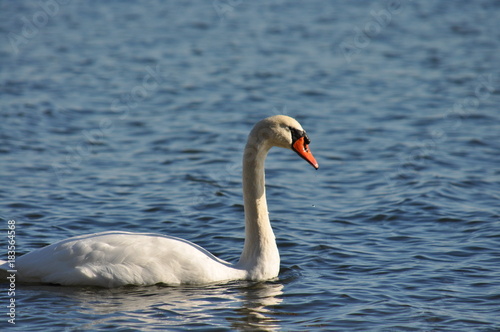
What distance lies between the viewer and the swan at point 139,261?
28.2ft

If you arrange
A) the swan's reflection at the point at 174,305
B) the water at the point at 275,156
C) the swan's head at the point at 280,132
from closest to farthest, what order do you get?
the swan's reflection at the point at 174,305 < the water at the point at 275,156 < the swan's head at the point at 280,132

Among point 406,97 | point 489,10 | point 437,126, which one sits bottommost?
point 437,126

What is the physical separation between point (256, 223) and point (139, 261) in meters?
1.40

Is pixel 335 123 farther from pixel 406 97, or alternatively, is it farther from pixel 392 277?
pixel 392 277

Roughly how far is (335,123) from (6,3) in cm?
1670

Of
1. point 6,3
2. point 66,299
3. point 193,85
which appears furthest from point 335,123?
point 6,3

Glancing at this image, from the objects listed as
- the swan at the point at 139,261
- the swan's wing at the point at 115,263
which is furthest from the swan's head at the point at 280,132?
the swan's wing at the point at 115,263

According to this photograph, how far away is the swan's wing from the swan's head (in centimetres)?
144

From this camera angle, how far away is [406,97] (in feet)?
60.5

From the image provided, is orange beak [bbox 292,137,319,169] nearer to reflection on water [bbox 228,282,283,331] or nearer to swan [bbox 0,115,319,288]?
swan [bbox 0,115,319,288]

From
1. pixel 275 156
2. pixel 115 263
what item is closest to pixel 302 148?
pixel 115 263

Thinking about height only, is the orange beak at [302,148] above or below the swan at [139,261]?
above

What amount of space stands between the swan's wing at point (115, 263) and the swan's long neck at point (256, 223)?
0.55m

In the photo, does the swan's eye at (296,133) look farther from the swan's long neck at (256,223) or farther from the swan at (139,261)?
the swan's long neck at (256,223)
